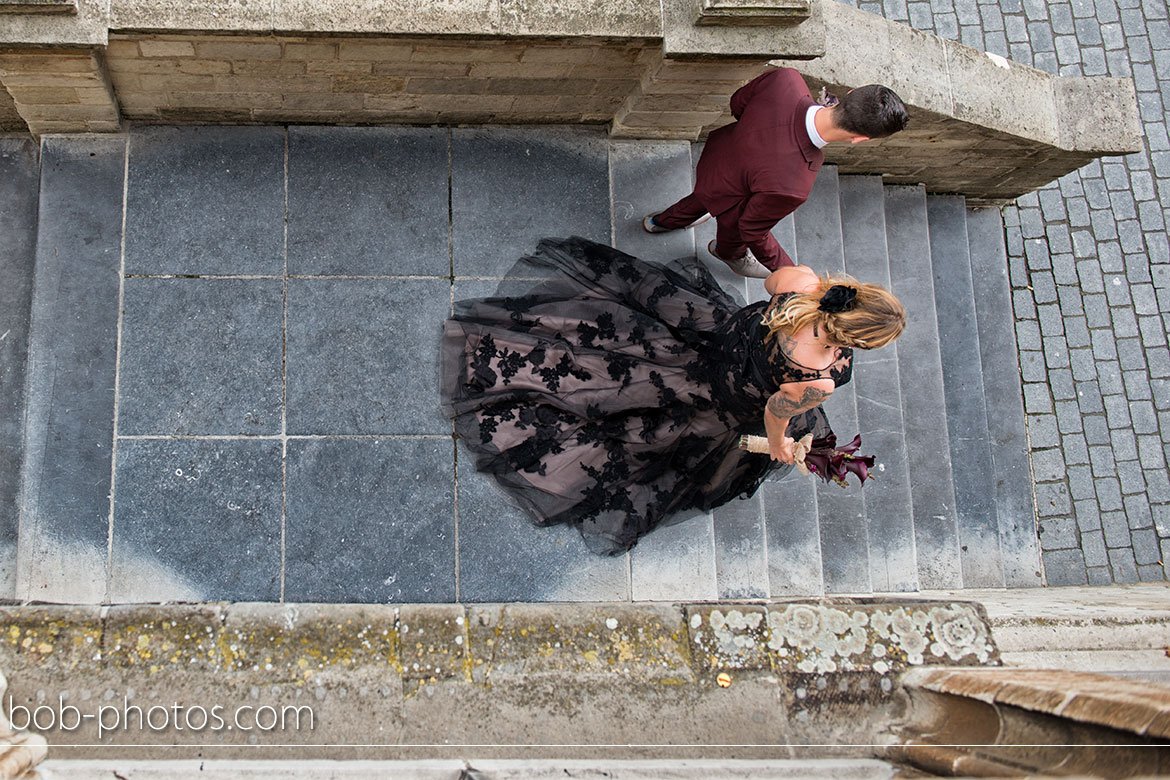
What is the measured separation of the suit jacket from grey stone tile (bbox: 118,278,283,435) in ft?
7.70

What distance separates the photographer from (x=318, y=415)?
434 cm

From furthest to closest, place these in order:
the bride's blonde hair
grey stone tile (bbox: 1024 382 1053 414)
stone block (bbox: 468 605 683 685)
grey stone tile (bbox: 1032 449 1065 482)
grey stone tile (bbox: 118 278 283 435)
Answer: grey stone tile (bbox: 1024 382 1053 414)
grey stone tile (bbox: 1032 449 1065 482)
grey stone tile (bbox: 118 278 283 435)
stone block (bbox: 468 605 683 685)
the bride's blonde hair

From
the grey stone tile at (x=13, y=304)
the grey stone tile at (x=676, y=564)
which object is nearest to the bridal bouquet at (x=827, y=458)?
the grey stone tile at (x=676, y=564)

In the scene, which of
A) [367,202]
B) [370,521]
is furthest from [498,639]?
[367,202]

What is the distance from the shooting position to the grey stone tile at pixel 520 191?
462cm

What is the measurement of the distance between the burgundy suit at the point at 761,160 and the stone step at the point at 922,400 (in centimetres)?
169

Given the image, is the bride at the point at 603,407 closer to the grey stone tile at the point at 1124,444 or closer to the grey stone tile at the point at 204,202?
the grey stone tile at the point at 204,202

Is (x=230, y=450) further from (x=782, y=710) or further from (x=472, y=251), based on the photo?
(x=782, y=710)

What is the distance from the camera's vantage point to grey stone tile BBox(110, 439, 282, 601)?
4109 millimetres

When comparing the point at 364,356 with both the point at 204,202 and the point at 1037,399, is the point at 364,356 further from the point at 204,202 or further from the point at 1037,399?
the point at 1037,399

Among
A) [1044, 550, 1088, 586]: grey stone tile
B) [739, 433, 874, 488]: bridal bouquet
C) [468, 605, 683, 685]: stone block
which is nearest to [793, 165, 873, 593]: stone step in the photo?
[739, 433, 874, 488]: bridal bouquet

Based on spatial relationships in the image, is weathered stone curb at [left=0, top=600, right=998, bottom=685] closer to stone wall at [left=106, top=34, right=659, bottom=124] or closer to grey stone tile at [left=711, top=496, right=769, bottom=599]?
grey stone tile at [left=711, top=496, right=769, bottom=599]

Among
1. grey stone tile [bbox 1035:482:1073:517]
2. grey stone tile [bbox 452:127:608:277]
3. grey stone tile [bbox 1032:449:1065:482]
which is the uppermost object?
grey stone tile [bbox 452:127:608:277]

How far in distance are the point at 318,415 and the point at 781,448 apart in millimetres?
2281
